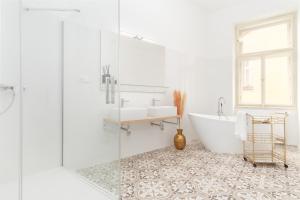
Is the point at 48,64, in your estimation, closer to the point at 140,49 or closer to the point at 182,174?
the point at 140,49

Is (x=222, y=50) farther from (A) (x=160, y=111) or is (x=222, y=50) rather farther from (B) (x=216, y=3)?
(A) (x=160, y=111)

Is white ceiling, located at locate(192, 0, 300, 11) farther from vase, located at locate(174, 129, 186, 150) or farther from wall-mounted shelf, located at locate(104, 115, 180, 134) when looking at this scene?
vase, located at locate(174, 129, 186, 150)

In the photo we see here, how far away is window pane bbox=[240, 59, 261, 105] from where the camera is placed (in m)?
4.29

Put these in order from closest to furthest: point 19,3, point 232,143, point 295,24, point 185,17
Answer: point 19,3
point 232,143
point 295,24
point 185,17

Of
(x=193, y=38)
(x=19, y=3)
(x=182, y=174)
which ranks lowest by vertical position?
(x=182, y=174)

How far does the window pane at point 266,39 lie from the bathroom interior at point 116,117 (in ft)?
0.29

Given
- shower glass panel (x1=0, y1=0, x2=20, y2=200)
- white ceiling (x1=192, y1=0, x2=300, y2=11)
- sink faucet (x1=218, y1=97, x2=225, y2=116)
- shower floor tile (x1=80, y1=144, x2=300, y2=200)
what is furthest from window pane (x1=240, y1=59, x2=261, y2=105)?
shower glass panel (x1=0, y1=0, x2=20, y2=200)

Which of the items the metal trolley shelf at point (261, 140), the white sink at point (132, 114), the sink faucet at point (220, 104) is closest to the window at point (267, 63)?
the sink faucet at point (220, 104)

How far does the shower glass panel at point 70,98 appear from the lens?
2000 mm

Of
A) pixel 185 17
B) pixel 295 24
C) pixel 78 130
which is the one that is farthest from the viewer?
pixel 185 17

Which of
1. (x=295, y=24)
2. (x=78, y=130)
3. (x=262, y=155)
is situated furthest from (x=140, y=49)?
(x=295, y=24)

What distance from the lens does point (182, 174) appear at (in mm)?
2383

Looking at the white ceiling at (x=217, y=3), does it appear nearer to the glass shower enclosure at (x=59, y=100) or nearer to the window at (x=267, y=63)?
the window at (x=267, y=63)

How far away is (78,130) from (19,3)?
153 centimetres
